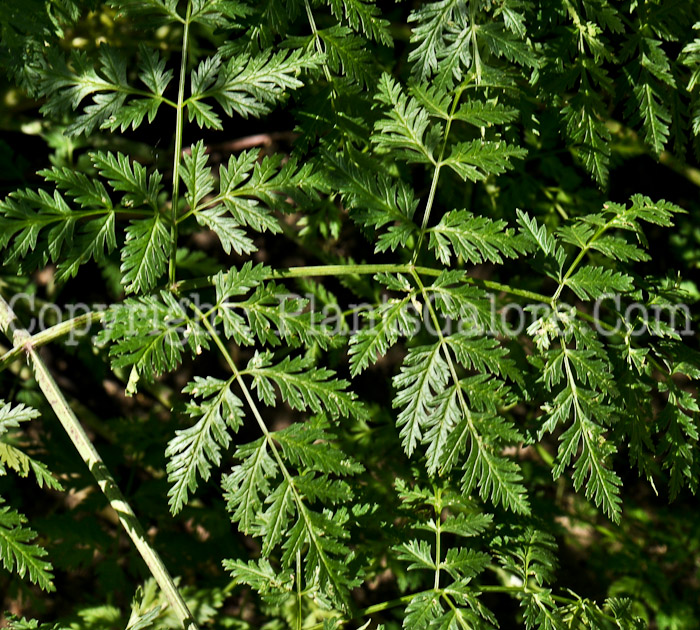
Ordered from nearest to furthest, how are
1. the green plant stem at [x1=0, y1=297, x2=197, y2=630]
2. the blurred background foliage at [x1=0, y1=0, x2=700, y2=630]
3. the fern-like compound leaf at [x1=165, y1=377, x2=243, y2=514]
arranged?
the fern-like compound leaf at [x1=165, y1=377, x2=243, y2=514] < the green plant stem at [x1=0, y1=297, x2=197, y2=630] < the blurred background foliage at [x1=0, y1=0, x2=700, y2=630]

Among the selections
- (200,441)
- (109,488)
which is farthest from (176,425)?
(200,441)

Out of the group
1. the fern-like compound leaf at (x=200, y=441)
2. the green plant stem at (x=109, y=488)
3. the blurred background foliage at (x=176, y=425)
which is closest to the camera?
the fern-like compound leaf at (x=200, y=441)

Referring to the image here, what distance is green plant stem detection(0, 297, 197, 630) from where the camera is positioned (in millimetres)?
1760

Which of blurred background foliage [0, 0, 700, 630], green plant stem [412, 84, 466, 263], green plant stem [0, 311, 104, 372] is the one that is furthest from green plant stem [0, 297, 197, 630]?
green plant stem [412, 84, 466, 263]

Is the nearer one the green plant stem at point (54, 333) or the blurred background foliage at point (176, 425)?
the green plant stem at point (54, 333)

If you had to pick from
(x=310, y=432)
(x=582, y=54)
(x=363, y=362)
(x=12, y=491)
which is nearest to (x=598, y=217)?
(x=582, y=54)

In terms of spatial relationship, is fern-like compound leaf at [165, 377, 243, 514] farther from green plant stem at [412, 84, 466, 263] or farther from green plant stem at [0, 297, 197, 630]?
green plant stem at [412, 84, 466, 263]

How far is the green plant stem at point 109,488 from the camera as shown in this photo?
1.76 metres

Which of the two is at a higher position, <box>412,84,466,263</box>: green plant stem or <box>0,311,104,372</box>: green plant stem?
<box>412,84,466,263</box>: green plant stem

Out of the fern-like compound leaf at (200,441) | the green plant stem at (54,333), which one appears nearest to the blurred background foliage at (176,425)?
the fern-like compound leaf at (200,441)

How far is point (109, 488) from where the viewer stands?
5.90 ft

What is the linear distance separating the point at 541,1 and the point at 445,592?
5.16 feet

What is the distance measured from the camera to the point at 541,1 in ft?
6.48

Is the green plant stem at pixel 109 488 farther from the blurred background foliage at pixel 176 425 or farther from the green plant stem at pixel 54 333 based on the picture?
the blurred background foliage at pixel 176 425
